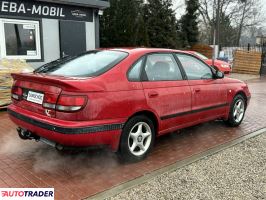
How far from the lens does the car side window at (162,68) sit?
193 inches

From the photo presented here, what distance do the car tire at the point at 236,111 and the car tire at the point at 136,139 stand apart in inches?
91.4

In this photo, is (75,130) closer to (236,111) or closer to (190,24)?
(236,111)

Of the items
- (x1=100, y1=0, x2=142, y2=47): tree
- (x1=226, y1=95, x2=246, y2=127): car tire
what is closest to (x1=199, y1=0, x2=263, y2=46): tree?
(x1=100, y1=0, x2=142, y2=47): tree

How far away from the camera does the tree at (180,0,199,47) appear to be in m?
28.8

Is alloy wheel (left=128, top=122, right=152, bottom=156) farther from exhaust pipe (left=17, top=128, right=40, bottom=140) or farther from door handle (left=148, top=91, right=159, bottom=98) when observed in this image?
exhaust pipe (left=17, top=128, right=40, bottom=140)

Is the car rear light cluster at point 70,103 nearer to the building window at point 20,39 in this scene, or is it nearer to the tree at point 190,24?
the building window at point 20,39

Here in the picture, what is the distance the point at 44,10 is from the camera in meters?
10.4

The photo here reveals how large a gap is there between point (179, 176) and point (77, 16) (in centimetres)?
825

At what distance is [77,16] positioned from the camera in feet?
37.1

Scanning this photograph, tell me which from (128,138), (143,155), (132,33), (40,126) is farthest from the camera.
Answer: (132,33)

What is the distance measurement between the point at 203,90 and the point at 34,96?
2723 mm

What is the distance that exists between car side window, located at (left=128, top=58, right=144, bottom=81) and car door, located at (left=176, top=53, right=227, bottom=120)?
1013mm

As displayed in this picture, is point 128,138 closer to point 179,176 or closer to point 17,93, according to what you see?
point 179,176

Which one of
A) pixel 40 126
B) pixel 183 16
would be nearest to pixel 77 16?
pixel 40 126
